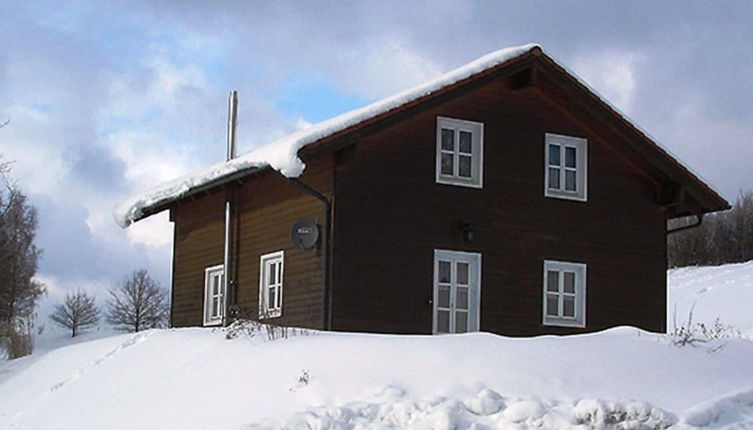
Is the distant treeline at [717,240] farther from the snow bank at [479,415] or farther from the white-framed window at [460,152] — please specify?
the snow bank at [479,415]

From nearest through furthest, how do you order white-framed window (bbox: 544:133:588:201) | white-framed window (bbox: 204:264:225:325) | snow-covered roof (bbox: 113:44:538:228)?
snow-covered roof (bbox: 113:44:538:228) < white-framed window (bbox: 544:133:588:201) < white-framed window (bbox: 204:264:225:325)

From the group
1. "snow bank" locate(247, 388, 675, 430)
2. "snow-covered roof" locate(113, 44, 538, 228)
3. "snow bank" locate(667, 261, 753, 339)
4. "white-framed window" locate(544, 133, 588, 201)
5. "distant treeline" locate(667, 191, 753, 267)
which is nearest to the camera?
"snow bank" locate(247, 388, 675, 430)

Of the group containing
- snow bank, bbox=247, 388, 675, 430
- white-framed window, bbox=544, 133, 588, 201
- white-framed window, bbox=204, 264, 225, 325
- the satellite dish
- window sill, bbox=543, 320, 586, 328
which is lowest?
snow bank, bbox=247, 388, 675, 430

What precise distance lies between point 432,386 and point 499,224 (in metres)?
8.12

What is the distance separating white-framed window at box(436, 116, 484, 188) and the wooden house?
0.08 feet

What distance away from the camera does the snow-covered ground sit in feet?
38.5

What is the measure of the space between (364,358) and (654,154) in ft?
32.5

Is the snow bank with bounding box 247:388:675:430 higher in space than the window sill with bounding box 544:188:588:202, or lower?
lower

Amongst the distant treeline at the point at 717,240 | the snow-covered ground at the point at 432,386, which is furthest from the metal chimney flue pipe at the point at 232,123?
the distant treeline at the point at 717,240

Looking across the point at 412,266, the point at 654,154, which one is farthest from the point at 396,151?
the point at 654,154

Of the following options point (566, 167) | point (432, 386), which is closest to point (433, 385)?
point (432, 386)

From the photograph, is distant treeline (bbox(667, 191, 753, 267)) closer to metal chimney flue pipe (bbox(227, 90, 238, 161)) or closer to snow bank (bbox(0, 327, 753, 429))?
metal chimney flue pipe (bbox(227, 90, 238, 161))

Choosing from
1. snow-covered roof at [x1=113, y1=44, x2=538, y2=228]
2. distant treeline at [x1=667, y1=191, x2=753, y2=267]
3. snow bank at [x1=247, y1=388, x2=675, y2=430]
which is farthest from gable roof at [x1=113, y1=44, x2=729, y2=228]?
distant treeline at [x1=667, y1=191, x2=753, y2=267]

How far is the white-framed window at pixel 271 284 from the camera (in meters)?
20.1
